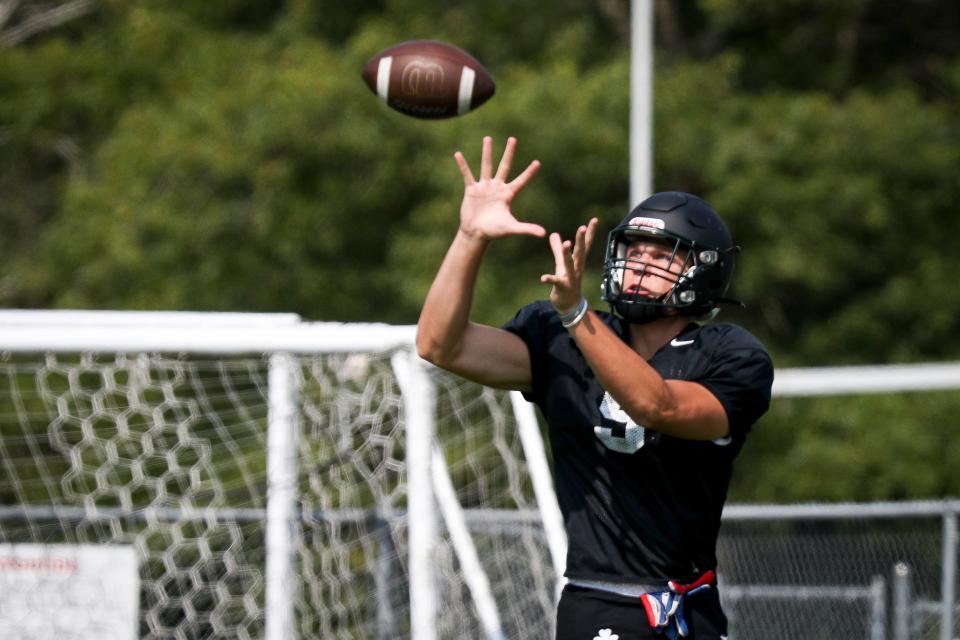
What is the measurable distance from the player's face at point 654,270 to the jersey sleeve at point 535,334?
0.27 meters

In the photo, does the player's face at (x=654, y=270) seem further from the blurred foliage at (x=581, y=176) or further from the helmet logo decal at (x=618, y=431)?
the blurred foliage at (x=581, y=176)

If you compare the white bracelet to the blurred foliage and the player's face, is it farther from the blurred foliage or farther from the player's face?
the blurred foliage

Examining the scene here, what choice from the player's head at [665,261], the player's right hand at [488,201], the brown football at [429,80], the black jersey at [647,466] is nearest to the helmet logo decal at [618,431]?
the black jersey at [647,466]

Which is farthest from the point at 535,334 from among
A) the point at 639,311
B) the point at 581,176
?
the point at 581,176

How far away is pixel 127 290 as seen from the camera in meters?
16.1

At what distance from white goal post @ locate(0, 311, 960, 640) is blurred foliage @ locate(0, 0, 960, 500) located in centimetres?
524

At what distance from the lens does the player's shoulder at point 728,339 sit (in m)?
4.04

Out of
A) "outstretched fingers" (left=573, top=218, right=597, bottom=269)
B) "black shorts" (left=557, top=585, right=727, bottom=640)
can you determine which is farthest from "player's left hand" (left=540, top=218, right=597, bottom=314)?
"black shorts" (left=557, top=585, right=727, bottom=640)

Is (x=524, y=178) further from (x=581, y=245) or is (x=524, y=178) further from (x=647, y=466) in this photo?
(x=647, y=466)

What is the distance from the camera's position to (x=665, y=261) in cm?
409

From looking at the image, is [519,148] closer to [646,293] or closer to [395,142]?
[395,142]

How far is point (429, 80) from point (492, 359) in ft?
4.77

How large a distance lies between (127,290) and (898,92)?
320 inches

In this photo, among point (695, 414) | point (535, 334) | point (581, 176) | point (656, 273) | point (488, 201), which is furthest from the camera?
point (581, 176)
